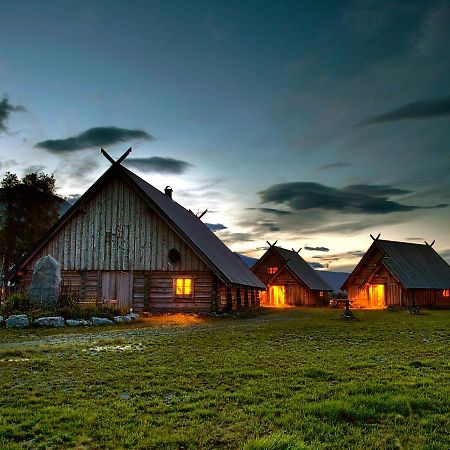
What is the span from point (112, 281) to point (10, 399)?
84.9 ft

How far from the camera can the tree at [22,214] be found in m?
56.7

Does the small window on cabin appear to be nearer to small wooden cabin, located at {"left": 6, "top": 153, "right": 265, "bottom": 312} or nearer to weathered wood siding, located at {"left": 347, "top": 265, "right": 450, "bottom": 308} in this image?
small wooden cabin, located at {"left": 6, "top": 153, "right": 265, "bottom": 312}

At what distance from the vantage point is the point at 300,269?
64875 millimetres

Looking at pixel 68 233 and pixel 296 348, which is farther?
pixel 68 233

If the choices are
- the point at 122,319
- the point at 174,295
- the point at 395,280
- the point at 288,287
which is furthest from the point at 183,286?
the point at 288,287

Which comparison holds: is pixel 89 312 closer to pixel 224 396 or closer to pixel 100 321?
pixel 100 321

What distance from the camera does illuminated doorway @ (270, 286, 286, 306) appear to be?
61.9 meters

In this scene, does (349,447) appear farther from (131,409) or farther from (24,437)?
(24,437)

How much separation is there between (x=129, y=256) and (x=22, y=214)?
2902 centimetres

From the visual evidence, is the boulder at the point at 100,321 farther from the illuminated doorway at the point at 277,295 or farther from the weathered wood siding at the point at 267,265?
the weathered wood siding at the point at 267,265

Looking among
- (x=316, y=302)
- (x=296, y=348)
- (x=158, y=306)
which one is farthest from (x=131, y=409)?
(x=316, y=302)

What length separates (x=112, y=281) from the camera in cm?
3428

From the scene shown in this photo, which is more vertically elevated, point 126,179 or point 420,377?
point 126,179

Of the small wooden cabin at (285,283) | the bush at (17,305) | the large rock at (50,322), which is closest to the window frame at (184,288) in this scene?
the bush at (17,305)
